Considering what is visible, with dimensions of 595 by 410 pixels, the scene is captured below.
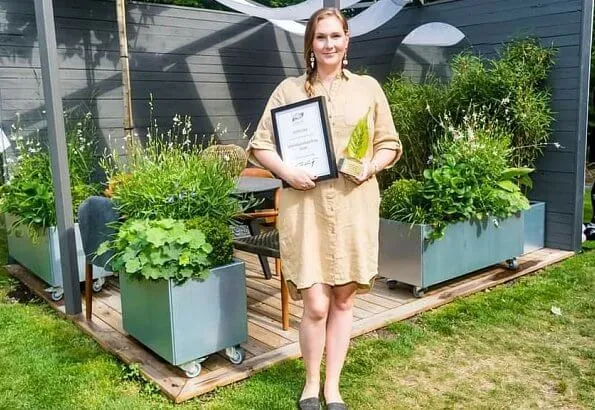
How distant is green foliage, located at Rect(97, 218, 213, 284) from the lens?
244 centimetres

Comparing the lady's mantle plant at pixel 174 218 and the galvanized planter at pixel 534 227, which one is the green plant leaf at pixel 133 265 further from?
the galvanized planter at pixel 534 227

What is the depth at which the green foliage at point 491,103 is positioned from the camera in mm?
4301

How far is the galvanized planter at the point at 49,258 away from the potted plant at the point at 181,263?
929 millimetres

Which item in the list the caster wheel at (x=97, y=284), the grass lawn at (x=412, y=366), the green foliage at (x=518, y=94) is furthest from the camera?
the green foliage at (x=518, y=94)

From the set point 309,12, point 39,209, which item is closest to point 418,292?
point 39,209

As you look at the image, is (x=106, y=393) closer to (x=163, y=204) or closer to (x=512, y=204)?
(x=163, y=204)

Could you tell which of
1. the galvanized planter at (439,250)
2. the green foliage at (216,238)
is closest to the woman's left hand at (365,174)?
the green foliage at (216,238)

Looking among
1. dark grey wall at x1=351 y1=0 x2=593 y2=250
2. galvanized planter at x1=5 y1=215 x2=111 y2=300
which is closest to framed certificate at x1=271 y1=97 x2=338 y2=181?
galvanized planter at x1=5 y1=215 x2=111 y2=300

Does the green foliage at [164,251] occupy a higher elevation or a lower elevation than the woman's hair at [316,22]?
lower

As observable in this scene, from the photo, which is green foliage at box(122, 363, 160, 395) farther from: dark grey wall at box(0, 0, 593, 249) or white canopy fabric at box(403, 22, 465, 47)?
white canopy fabric at box(403, 22, 465, 47)

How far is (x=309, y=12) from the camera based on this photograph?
4.88m

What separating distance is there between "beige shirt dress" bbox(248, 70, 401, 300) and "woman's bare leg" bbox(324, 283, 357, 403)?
125mm

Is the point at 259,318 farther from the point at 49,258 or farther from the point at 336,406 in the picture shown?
the point at 49,258

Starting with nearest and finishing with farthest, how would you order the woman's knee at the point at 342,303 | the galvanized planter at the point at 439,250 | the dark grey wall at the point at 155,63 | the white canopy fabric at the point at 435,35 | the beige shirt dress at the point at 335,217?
the beige shirt dress at the point at 335,217, the woman's knee at the point at 342,303, the galvanized planter at the point at 439,250, the dark grey wall at the point at 155,63, the white canopy fabric at the point at 435,35
